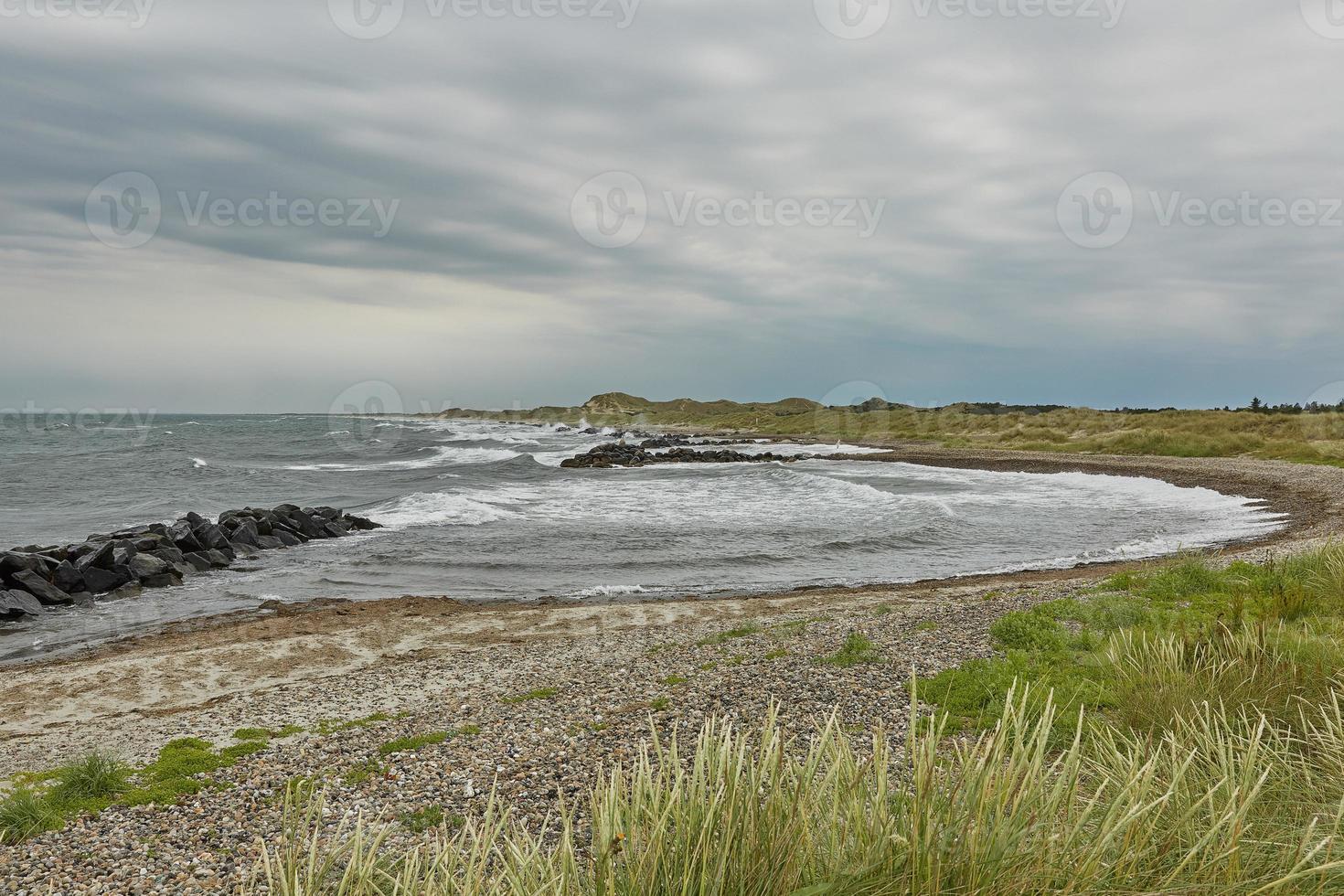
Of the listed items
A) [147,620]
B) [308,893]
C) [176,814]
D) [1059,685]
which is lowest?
[147,620]

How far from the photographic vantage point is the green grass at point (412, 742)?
7.34 metres

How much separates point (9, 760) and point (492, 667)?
5406 mm

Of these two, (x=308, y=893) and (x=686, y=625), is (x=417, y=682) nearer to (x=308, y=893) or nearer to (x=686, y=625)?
(x=686, y=625)

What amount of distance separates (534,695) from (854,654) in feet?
13.7

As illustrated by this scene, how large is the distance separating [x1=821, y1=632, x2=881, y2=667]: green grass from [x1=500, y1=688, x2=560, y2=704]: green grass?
11.5ft

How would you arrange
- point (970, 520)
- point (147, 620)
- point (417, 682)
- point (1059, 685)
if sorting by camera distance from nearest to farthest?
point (1059, 685) < point (417, 682) < point (147, 620) < point (970, 520)

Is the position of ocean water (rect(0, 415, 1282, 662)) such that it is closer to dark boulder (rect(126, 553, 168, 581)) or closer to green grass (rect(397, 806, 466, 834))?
dark boulder (rect(126, 553, 168, 581))

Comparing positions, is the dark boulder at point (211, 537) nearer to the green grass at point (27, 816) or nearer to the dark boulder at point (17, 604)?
the dark boulder at point (17, 604)

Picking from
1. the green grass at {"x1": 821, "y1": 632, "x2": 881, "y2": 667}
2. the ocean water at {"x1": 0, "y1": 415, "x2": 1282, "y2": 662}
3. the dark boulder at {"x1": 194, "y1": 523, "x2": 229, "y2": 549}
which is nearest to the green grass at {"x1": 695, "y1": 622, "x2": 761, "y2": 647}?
the green grass at {"x1": 821, "y1": 632, "x2": 881, "y2": 667}

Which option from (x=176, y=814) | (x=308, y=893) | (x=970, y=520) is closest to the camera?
(x=308, y=893)

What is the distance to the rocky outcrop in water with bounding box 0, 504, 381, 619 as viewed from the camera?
57.3 ft

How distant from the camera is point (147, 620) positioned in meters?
15.9

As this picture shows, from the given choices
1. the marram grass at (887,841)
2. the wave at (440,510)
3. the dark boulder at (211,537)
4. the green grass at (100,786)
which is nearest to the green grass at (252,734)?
the green grass at (100,786)

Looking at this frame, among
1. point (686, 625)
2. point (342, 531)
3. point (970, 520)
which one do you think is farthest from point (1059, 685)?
point (342, 531)
